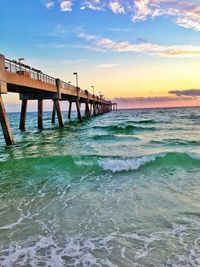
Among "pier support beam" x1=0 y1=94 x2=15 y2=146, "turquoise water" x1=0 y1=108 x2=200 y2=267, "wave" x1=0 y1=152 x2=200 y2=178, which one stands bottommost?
"wave" x1=0 y1=152 x2=200 y2=178

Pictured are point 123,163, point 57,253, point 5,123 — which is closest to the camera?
point 57,253

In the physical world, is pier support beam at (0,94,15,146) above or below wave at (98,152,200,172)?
above

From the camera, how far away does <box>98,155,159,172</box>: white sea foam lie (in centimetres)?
1267

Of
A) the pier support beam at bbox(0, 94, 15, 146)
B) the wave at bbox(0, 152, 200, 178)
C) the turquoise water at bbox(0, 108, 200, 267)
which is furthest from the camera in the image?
the pier support beam at bbox(0, 94, 15, 146)

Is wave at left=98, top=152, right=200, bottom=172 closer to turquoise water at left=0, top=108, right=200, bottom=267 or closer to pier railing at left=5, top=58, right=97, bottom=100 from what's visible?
turquoise water at left=0, top=108, right=200, bottom=267

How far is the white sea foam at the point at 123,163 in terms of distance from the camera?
12.7 meters

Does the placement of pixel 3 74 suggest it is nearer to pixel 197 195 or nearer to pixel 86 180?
pixel 86 180

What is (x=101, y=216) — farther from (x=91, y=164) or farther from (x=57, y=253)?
(x=91, y=164)

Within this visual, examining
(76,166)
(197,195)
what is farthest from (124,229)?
(76,166)

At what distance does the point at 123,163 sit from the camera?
13422 mm

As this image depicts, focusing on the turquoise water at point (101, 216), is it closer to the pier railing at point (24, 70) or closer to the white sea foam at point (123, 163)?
the white sea foam at point (123, 163)

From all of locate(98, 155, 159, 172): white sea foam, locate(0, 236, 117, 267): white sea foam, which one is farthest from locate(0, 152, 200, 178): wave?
locate(0, 236, 117, 267): white sea foam

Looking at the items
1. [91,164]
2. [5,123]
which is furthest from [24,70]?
[91,164]

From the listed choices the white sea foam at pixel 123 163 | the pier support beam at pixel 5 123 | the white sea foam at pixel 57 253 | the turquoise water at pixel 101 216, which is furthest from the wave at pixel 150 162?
the pier support beam at pixel 5 123
